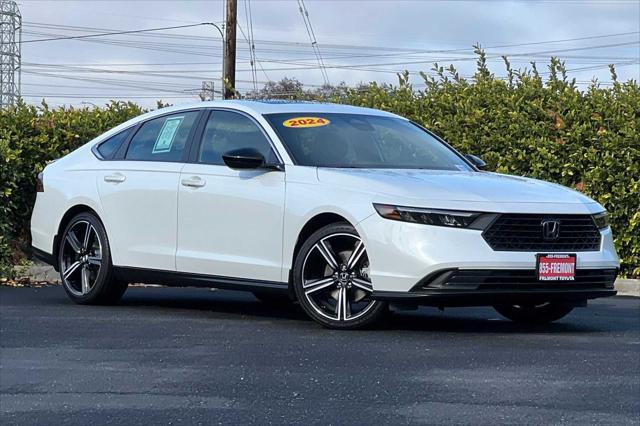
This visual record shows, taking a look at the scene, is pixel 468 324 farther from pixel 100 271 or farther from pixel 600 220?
pixel 100 271

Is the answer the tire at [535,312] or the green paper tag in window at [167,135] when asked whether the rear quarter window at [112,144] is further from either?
the tire at [535,312]

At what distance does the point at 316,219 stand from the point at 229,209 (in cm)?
81

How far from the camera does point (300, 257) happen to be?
8.30m

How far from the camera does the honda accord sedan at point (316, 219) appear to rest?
7.78m

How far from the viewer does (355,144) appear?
9023mm

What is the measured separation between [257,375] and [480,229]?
1987mm

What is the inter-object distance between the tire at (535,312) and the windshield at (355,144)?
1.08 m

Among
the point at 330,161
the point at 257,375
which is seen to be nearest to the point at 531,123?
the point at 330,161

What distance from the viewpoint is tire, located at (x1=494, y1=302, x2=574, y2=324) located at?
29.2 ft

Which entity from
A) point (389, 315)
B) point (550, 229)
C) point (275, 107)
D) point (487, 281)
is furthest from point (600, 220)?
point (275, 107)

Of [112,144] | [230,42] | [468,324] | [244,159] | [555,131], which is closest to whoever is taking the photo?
[244,159]

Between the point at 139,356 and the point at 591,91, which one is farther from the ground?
the point at 591,91

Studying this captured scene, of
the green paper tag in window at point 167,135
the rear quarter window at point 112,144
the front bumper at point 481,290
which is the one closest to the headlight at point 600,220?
the front bumper at point 481,290

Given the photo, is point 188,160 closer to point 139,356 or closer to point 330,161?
point 330,161
